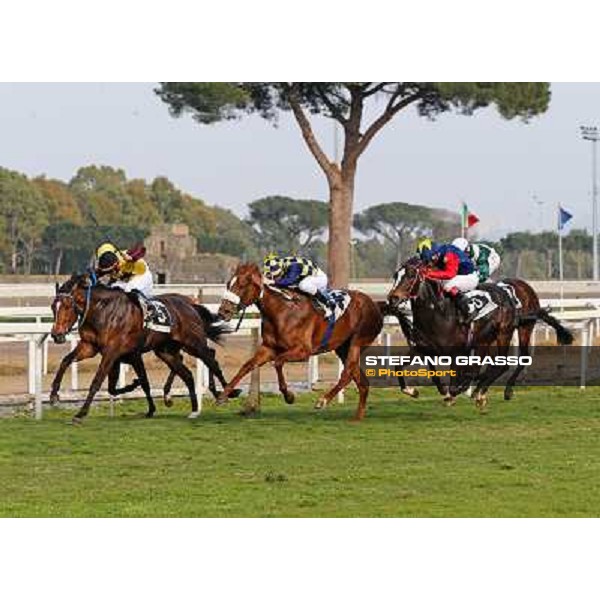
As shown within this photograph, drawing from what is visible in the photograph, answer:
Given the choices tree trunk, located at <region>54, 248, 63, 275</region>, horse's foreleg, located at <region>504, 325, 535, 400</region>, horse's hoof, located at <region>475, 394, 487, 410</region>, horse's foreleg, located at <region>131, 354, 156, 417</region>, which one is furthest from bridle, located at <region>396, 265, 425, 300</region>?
tree trunk, located at <region>54, 248, 63, 275</region>

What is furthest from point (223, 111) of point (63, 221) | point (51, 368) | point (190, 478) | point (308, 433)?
point (63, 221)

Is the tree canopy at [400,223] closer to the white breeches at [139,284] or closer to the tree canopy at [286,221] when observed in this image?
the tree canopy at [286,221]

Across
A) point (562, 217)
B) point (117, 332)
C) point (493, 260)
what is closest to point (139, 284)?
point (117, 332)

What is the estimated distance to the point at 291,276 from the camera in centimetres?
1170

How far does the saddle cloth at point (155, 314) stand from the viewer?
1183 centimetres

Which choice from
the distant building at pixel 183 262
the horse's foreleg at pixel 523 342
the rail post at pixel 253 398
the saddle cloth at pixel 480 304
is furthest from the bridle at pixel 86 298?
the distant building at pixel 183 262

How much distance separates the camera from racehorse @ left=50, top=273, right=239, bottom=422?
11.1 metres

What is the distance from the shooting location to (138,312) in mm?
11727

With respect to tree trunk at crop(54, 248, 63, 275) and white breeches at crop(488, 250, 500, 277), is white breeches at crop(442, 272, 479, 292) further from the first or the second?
tree trunk at crop(54, 248, 63, 275)

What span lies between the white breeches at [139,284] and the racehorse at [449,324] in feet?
7.03

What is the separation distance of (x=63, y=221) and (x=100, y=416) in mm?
40305

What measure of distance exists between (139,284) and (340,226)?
15130 millimetres

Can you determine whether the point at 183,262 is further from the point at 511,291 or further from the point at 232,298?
the point at 232,298

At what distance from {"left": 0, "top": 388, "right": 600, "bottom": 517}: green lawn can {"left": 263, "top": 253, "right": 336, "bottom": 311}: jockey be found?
3.29 feet
